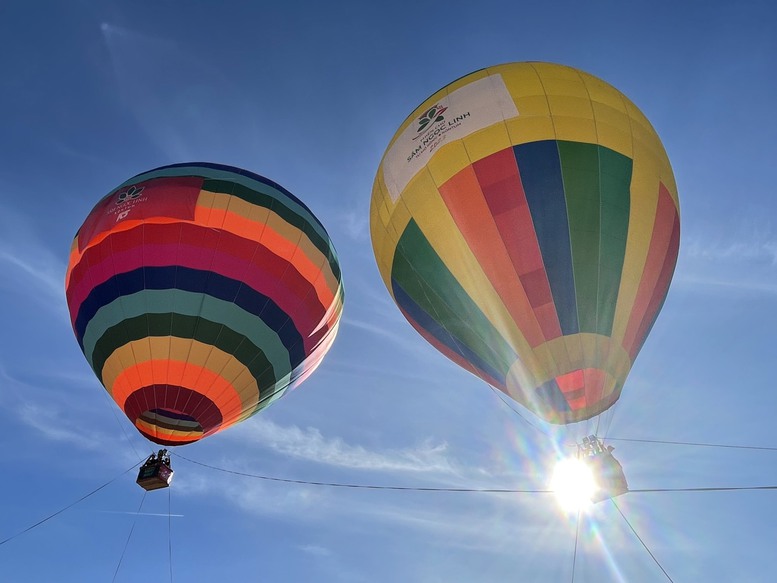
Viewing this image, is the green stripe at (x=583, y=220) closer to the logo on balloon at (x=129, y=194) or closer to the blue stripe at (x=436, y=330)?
the blue stripe at (x=436, y=330)

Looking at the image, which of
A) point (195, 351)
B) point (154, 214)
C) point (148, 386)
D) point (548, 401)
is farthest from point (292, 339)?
point (548, 401)

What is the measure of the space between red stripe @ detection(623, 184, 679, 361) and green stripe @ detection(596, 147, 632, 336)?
0.47m

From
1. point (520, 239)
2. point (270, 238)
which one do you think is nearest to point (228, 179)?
point (270, 238)

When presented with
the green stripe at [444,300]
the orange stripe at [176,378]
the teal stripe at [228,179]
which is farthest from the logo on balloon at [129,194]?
the green stripe at [444,300]

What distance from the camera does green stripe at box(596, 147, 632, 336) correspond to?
297 inches

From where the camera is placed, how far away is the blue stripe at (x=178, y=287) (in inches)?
356

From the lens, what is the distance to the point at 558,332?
24.6 ft

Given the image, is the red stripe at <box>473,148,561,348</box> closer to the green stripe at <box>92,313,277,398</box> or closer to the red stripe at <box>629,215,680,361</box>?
the red stripe at <box>629,215,680,361</box>

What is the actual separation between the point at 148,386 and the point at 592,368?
720 cm

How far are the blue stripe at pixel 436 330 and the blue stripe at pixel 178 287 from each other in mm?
2370

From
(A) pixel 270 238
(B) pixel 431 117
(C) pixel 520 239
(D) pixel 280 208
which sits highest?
(B) pixel 431 117

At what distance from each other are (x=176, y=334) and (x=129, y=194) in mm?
2976

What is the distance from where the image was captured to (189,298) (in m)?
9.04

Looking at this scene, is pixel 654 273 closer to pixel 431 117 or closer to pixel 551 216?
pixel 551 216
